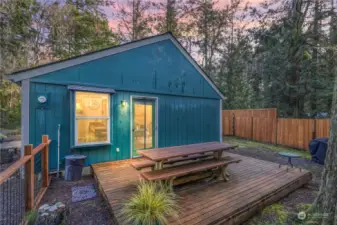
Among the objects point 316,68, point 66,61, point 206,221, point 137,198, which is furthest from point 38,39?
point 316,68

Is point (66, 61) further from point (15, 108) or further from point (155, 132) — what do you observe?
point (15, 108)

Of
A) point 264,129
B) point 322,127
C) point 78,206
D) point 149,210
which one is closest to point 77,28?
point 78,206

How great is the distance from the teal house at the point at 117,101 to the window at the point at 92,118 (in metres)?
0.03

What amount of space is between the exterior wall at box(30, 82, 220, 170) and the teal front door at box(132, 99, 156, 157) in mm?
218

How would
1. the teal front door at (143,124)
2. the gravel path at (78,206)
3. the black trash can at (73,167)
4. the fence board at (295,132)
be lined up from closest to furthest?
the gravel path at (78,206) → the black trash can at (73,167) → the teal front door at (143,124) → the fence board at (295,132)

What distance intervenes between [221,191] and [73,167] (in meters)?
3.54

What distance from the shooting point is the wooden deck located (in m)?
2.62

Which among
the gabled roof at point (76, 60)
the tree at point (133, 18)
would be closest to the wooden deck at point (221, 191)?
the gabled roof at point (76, 60)

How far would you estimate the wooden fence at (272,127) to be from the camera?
300 inches

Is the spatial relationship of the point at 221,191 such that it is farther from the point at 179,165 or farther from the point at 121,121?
the point at 121,121

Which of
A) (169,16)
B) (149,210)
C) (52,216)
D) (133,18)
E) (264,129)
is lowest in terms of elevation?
(52,216)

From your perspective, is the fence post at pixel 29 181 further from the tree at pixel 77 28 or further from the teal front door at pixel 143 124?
the tree at pixel 77 28

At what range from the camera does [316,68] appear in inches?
376

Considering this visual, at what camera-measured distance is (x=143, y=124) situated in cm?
593
